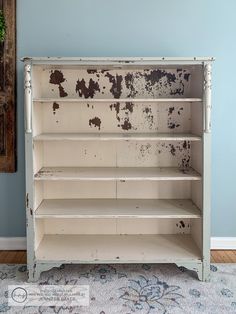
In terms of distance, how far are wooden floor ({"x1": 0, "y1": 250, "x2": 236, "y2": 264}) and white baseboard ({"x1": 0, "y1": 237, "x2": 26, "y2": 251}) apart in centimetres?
5

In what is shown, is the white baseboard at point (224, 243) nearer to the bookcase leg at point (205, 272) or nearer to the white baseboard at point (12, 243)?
the bookcase leg at point (205, 272)

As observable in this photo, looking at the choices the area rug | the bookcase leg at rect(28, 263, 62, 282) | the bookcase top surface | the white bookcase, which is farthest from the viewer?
the white bookcase

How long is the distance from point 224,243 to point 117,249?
967 millimetres

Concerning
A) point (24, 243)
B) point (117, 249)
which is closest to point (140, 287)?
point (117, 249)

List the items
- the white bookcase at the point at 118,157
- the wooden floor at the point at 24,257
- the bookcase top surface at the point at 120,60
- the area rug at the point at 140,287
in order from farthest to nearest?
the wooden floor at the point at 24,257 < the white bookcase at the point at 118,157 < the bookcase top surface at the point at 120,60 < the area rug at the point at 140,287

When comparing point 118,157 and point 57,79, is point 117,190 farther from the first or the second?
point 57,79

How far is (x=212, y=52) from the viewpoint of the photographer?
2674 millimetres

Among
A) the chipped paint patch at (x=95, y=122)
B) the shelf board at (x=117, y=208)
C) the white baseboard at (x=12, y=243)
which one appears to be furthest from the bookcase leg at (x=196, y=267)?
the white baseboard at (x=12, y=243)

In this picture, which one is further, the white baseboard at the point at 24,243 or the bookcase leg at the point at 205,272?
the white baseboard at the point at 24,243

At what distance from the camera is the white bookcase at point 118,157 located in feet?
8.01

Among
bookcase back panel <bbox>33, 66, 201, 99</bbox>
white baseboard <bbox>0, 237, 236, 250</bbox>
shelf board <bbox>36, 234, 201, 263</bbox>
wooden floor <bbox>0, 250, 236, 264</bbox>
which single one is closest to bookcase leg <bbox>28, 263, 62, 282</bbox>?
shelf board <bbox>36, 234, 201, 263</bbox>

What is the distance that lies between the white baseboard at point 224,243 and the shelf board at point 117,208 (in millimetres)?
470

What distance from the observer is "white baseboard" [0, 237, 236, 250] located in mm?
Result: 2783

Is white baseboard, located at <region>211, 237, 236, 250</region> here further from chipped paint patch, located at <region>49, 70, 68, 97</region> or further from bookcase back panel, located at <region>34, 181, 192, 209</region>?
chipped paint patch, located at <region>49, 70, 68, 97</region>
